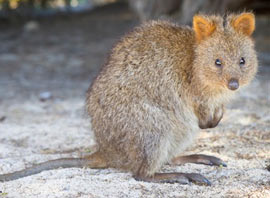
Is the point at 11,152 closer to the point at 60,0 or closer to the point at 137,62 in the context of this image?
the point at 137,62

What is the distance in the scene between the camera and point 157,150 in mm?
3471

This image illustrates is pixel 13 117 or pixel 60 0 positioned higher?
pixel 60 0

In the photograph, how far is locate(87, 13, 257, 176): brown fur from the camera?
11.4 ft

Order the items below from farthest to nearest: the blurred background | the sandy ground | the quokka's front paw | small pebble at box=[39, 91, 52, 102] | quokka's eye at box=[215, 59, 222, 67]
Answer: the blurred background < small pebble at box=[39, 91, 52, 102] < the quokka's front paw < quokka's eye at box=[215, 59, 222, 67] < the sandy ground

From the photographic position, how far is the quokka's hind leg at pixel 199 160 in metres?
3.82

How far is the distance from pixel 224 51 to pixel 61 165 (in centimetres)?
159

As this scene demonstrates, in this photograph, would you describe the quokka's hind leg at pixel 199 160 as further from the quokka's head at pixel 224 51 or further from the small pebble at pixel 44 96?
the small pebble at pixel 44 96

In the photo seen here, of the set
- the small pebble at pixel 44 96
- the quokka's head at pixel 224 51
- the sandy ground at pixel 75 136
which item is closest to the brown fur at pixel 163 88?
the quokka's head at pixel 224 51

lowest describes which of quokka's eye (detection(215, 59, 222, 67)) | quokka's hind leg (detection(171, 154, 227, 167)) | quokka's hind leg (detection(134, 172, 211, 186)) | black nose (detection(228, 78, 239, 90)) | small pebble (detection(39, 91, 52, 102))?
quokka's hind leg (detection(134, 172, 211, 186))

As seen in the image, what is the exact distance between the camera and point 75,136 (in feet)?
15.3

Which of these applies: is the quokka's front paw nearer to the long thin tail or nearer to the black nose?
the black nose

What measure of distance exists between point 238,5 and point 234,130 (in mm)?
3665

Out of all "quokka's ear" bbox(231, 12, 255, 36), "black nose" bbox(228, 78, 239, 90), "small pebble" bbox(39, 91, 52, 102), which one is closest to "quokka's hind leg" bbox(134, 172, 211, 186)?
"black nose" bbox(228, 78, 239, 90)

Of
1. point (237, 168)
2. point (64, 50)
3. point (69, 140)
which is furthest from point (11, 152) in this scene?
point (64, 50)
